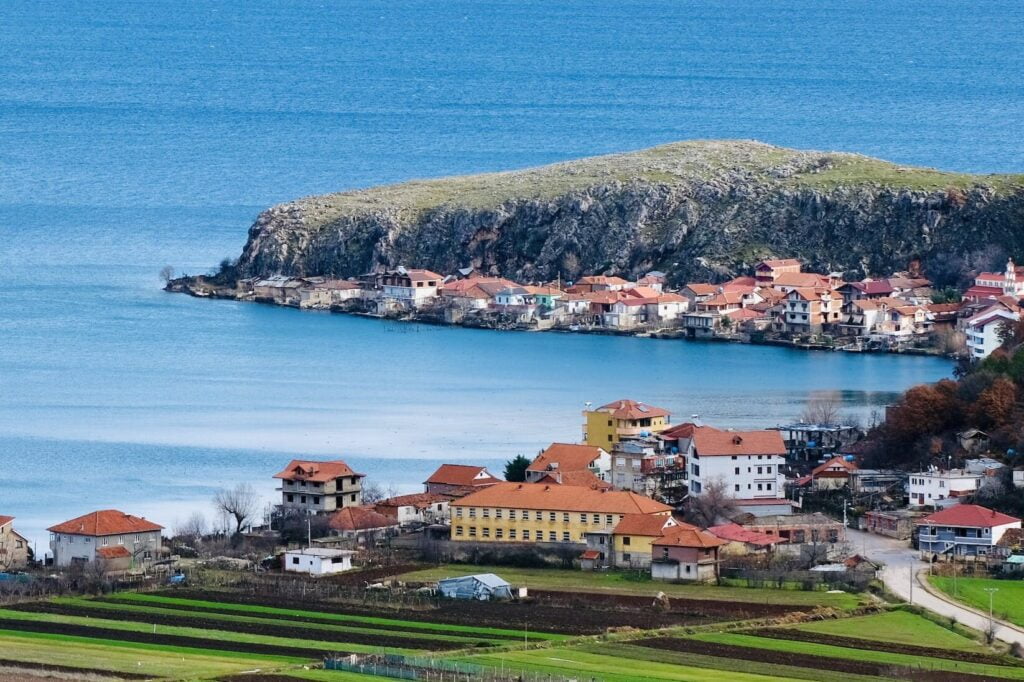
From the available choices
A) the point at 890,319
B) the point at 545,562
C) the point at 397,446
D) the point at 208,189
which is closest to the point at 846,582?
the point at 545,562

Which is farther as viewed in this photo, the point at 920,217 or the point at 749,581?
the point at 920,217

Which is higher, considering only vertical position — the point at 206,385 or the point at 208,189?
the point at 208,189

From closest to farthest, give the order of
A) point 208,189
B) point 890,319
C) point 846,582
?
point 846,582 < point 890,319 < point 208,189

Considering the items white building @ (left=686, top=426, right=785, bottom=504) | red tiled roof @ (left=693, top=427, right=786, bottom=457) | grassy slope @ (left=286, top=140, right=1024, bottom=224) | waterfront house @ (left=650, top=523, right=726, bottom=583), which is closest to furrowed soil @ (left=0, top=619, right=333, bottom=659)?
waterfront house @ (left=650, top=523, right=726, bottom=583)

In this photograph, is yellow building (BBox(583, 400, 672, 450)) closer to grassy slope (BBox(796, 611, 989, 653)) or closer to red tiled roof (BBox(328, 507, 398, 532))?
red tiled roof (BBox(328, 507, 398, 532))

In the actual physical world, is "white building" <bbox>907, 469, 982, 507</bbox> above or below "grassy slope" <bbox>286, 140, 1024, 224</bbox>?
→ below

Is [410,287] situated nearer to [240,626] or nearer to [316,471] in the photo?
[316,471]

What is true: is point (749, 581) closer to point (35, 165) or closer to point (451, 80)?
point (35, 165)
